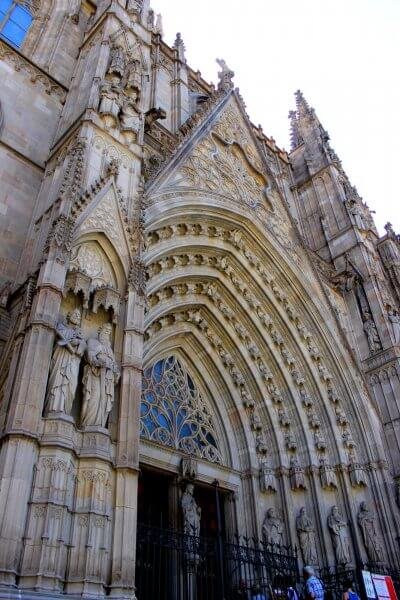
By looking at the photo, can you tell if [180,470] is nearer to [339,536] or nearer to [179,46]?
[339,536]

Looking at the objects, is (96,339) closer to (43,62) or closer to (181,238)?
(181,238)

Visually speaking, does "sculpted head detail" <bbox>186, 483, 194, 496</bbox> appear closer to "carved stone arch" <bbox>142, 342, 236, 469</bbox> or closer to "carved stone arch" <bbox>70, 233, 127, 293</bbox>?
"carved stone arch" <bbox>142, 342, 236, 469</bbox>

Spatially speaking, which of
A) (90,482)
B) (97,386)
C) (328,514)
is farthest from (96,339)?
(328,514)

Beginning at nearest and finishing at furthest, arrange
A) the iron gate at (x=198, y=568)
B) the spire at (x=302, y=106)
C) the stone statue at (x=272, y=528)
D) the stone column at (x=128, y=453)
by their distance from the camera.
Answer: the stone column at (x=128, y=453) → the iron gate at (x=198, y=568) → the stone statue at (x=272, y=528) → the spire at (x=302, y=106)

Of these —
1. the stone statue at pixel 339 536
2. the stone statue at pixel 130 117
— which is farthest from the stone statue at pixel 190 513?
the stone statue at pixel 130 117

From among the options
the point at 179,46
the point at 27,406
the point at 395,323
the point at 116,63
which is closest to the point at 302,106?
the point at 179,46

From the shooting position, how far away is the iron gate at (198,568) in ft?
22.6

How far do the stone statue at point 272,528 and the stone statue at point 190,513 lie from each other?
1592mm

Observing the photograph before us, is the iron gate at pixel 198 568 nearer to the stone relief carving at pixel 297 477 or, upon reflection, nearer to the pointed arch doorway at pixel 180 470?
the pointed arch doorway at pixel 180 470

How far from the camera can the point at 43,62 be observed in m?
11.8

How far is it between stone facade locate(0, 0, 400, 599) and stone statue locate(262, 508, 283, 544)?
47mm

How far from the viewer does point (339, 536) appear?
10.3 meters

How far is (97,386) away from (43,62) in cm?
887

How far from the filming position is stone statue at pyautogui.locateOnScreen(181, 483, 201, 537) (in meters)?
8.82
